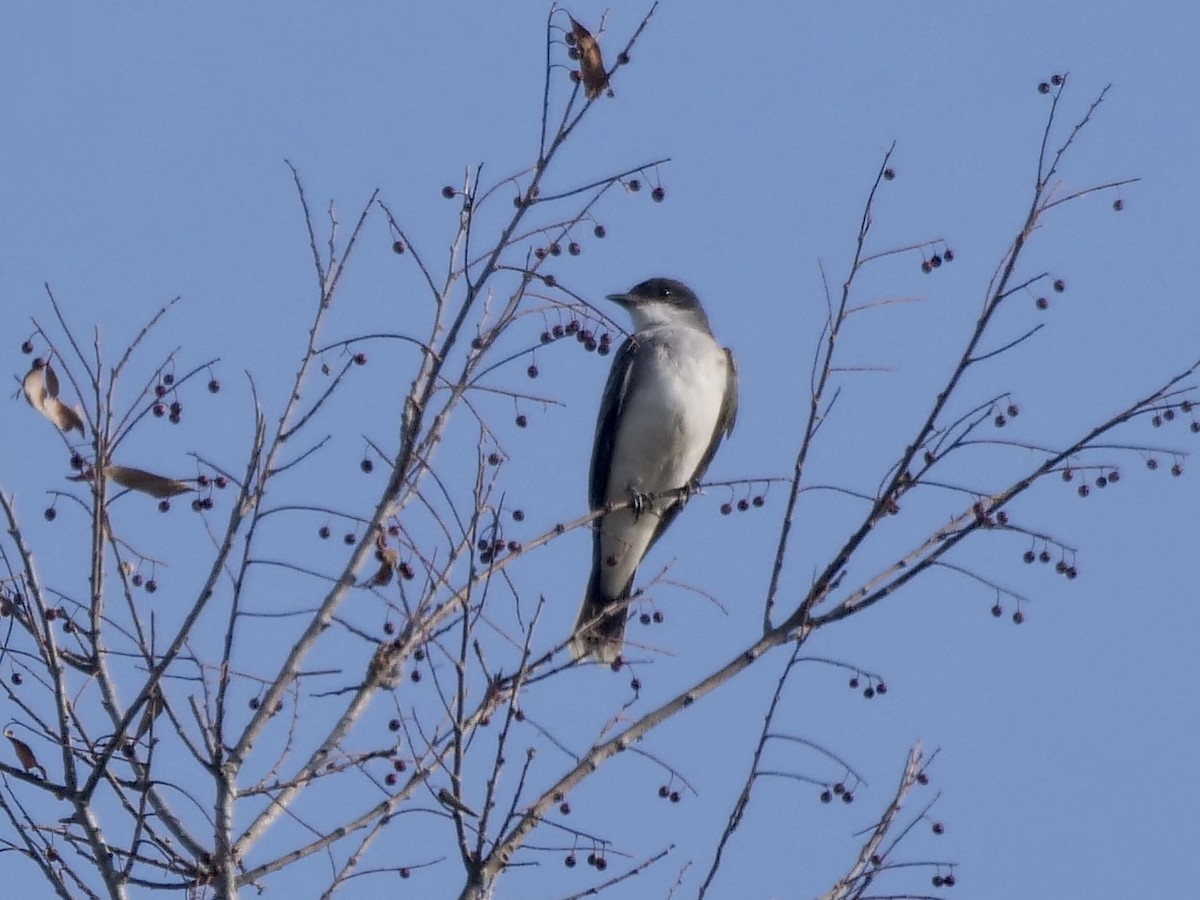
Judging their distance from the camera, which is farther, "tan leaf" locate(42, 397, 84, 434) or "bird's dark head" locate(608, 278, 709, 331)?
"bird's dark head" locate(608, 278, 709, 331)

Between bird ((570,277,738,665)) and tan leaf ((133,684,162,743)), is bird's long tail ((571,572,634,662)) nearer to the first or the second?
bird ((570,277,738,665))

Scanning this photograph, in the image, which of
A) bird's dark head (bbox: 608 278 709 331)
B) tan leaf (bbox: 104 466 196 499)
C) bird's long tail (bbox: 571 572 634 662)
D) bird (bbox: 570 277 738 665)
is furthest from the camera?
bird's dark head (bbox: 608 278 709 331)

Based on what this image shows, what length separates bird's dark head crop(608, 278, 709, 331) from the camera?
31.7 feet

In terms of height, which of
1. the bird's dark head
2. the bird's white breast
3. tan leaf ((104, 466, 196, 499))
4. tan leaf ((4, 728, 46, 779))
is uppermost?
the bird's dark head

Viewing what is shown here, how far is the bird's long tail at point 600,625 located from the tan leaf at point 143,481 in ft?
3.80

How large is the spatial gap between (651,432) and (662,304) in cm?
113

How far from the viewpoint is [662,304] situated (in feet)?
32.0

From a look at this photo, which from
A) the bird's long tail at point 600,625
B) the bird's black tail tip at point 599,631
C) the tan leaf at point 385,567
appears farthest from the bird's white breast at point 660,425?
the tan leaf at point 385,567

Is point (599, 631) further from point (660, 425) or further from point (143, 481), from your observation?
point (143, 481)

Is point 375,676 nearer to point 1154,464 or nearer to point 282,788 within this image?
point 282,788

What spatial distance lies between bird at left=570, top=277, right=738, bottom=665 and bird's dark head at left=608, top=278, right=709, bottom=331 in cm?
25

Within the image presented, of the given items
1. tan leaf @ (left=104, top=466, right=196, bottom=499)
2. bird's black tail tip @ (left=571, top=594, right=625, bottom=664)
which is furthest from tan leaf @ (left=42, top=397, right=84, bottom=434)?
bird's black tail tip @ (left=571, top=594, right=625, bottom=664)

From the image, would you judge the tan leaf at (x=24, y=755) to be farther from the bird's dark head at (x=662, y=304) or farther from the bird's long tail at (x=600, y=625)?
the bird's dark head at (x=662, y=304)

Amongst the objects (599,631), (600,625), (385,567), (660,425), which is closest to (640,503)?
(660,425)
